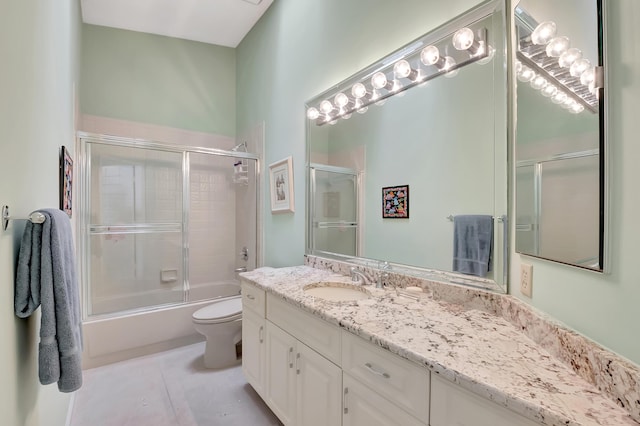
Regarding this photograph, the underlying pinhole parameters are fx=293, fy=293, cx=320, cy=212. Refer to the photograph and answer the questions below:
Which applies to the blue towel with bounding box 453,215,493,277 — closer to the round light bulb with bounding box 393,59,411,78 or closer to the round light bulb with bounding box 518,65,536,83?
the round light bulb with bounding box 518,65,536,83

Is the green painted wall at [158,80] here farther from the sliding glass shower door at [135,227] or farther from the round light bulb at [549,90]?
the round light bulb at [549,90]

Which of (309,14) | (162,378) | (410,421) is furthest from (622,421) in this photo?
(309,14)

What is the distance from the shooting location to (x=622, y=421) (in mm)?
583

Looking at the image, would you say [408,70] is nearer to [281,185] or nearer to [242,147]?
[281,185]

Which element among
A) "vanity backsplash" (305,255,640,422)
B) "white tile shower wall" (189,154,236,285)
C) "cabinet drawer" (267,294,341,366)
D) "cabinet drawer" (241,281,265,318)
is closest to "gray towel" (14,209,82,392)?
"cabinet drawer" (267,294,341,366)

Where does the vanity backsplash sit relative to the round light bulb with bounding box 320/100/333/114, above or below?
below

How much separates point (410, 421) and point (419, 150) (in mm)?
1216

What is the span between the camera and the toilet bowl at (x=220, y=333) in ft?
7.78

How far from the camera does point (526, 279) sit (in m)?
1.08

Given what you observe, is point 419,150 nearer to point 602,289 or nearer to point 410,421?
point 602,289

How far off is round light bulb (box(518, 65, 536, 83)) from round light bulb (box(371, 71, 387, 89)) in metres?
0.74

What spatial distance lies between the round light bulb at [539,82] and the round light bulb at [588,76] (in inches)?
7.5

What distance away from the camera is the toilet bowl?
2371mm

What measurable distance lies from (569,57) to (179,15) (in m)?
3.39
